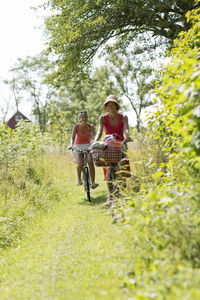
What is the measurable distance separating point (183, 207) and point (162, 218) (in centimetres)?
22

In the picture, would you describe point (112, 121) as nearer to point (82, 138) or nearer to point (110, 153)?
point (110, 153)

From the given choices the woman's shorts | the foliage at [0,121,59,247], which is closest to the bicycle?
the woman's shorts

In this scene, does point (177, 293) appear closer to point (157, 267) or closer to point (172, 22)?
point (157, 267)

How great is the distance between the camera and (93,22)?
8.72m

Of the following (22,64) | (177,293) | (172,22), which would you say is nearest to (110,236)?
(177,293)

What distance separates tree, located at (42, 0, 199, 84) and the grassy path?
592 centimetres

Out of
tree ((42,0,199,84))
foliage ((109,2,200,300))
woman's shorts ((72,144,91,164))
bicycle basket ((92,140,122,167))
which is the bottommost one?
foliage ((109,2,200,300))

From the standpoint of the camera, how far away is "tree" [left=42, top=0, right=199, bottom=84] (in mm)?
8758

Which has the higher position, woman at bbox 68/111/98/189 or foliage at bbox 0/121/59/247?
woman at bbox 68/111/98/189

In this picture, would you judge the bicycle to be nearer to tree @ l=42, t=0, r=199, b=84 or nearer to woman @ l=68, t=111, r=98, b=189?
woman @ l=68, t=111, r=98, b=189

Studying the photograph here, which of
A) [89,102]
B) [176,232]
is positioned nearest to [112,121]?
[176,232]

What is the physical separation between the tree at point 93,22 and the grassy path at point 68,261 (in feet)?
19.4

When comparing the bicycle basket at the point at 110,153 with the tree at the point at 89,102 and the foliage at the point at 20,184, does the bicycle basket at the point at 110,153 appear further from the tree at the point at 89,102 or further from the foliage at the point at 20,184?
the tree at the point at 89,102

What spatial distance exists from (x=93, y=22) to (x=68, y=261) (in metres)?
7.24
